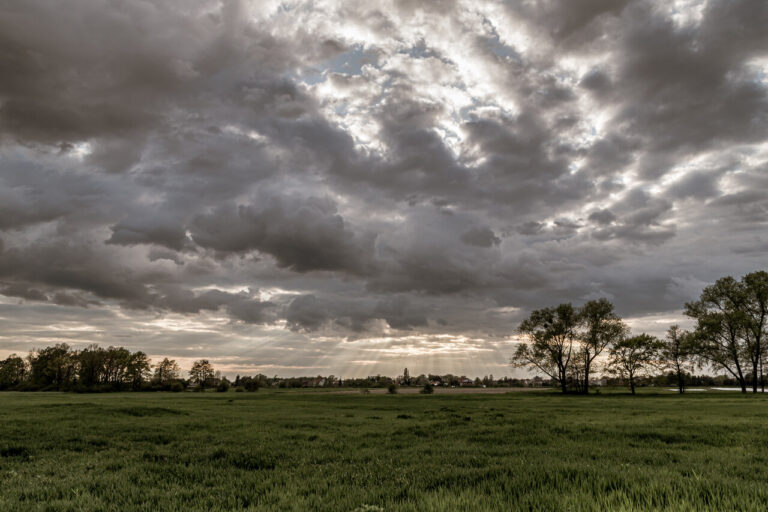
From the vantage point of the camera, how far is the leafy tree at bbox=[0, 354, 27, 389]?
5202 inches

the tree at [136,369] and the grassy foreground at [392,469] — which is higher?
the grassy foreground at [392,469]

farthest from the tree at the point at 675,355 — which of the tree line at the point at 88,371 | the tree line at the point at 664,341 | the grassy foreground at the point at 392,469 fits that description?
the tree line at the point at 88,371

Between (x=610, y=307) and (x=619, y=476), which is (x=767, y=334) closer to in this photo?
(x=610, y=307)

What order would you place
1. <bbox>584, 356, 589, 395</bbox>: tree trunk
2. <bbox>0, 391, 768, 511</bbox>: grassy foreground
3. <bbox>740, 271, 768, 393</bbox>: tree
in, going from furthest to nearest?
1. <bbox>584, 356, 589, 395</bbox>: tree trunk
2. <bbox>740, 271, 768, 393</bbox>: tree
3. <bbox>0, 391, 768, 511</bbox>: grassy foreground

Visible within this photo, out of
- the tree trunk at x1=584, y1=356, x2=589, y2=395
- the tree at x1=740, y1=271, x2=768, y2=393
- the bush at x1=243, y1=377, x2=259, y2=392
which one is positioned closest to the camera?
the tree at x1=740, y1=271, x2=768, y2=393

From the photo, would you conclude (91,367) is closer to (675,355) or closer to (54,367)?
(54,367)

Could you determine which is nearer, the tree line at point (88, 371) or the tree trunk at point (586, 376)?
the tree trunk at point (586, 376)

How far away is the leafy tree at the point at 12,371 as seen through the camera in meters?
132

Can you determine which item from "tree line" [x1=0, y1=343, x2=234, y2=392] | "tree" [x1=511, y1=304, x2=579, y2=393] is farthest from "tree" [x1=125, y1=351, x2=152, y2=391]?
"tree" [x1=511, y1=304, x2=579, y2=393]

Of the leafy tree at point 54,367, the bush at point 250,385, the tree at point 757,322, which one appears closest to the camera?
the tree at point 757,322

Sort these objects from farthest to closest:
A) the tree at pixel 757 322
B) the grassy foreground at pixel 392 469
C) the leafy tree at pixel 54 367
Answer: the leafy tree at pixel 54 367 < the tree at pixel 757 322 < the grassy foreground at pixel 392 469

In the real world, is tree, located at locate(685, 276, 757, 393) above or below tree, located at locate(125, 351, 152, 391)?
above

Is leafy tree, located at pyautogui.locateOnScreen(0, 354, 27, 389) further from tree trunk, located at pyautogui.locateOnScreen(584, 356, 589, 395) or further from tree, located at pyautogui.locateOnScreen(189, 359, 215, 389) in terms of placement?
tree trunk, located at pyautogui.locateOnScreen(584, 356, 589, 395)

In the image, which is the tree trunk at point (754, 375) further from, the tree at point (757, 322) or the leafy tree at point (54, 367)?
the leafy tree at point (54, 367)
